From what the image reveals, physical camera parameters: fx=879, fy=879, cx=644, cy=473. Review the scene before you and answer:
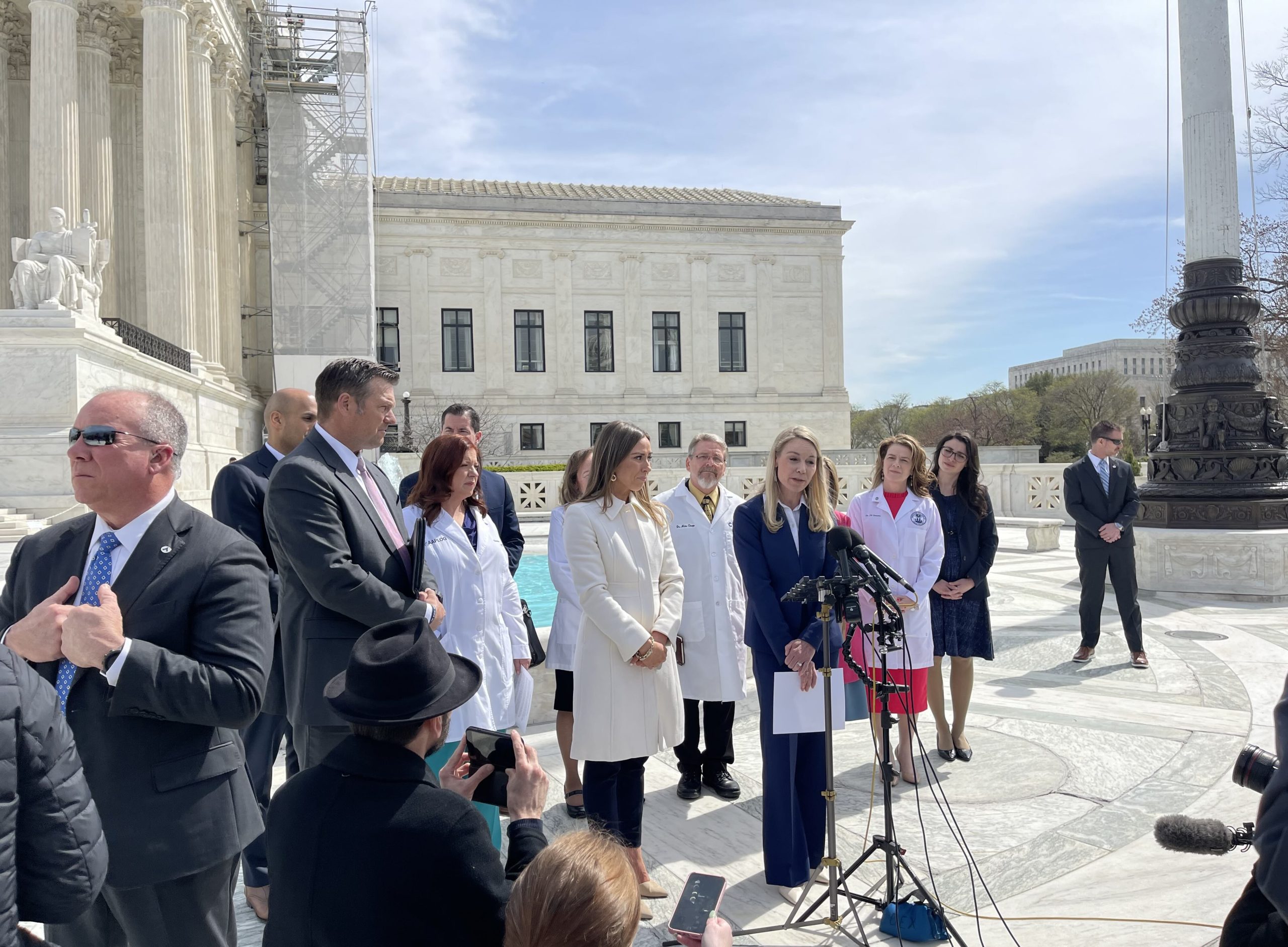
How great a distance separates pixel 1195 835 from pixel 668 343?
134 ft

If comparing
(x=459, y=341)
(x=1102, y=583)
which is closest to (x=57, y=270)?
(x=1102, y=583)

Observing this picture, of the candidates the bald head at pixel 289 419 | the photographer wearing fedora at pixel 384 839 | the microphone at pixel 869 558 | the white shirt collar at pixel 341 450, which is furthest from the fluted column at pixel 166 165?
the photographer wearing fedora at pixel 384 839

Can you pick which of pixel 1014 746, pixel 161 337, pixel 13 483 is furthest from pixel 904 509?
pixel 161 337

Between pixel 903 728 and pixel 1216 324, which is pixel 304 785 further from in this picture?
pixel 1216 324

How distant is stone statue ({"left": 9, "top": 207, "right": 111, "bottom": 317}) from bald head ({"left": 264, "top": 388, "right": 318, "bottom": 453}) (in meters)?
13.8

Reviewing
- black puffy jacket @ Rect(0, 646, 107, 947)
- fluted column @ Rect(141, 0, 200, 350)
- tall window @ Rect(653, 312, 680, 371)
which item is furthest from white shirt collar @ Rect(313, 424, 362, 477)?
tall window @ Rect(653, 312, 680, 371)

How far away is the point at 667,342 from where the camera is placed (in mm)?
41906

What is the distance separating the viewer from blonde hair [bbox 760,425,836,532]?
4.21 meters

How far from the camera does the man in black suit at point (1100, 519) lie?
8.02 meters

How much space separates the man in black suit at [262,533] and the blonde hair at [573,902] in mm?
2525

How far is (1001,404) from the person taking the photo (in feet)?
194

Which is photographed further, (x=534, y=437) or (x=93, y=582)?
(x=534, y=437)

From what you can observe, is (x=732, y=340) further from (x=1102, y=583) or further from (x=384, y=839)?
(x=384, y=839)

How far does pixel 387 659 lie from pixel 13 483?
620 inches
